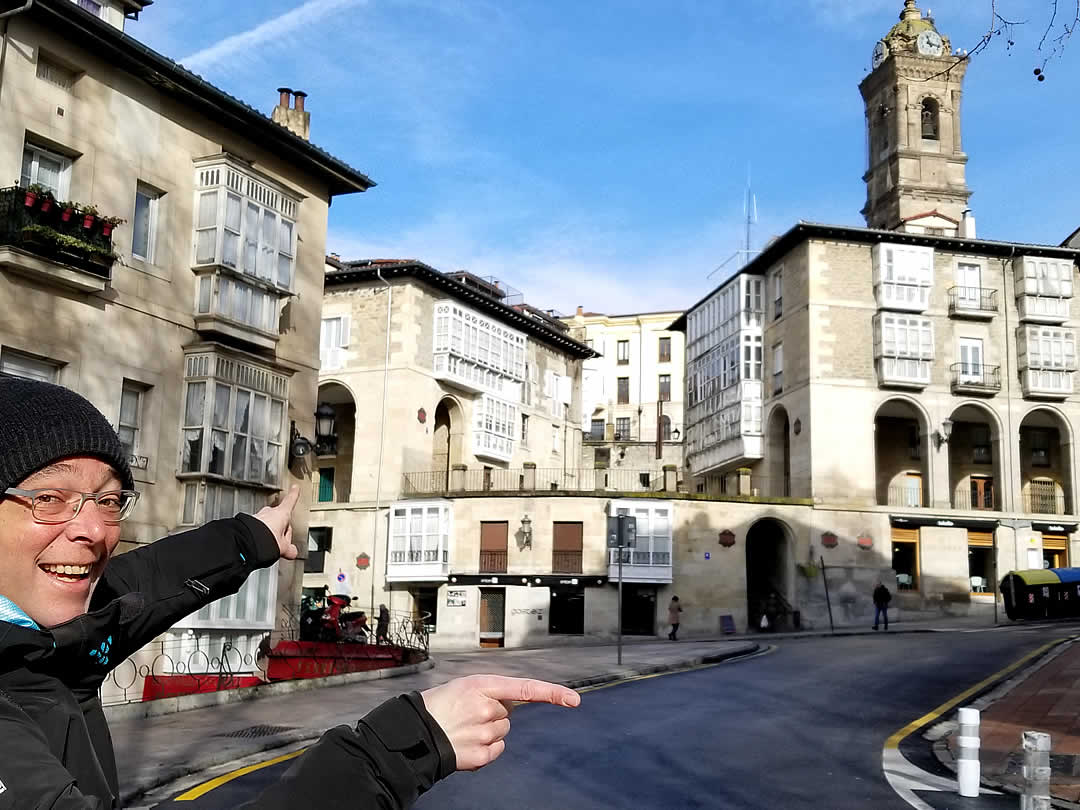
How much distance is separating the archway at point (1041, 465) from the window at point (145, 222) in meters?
41.0

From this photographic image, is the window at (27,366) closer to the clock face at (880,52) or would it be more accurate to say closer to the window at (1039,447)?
the window at (1039,447)

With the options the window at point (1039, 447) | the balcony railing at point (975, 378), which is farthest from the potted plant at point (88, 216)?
the window at point (1039, 447)

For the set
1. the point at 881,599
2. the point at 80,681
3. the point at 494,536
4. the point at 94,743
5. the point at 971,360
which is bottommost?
the point at 881,599

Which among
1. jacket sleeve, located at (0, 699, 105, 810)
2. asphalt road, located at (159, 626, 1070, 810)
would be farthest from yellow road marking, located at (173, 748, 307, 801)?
jacket sleeve, located at (0, 699, 105, 810)

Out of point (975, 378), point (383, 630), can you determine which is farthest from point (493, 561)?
point (975, 378)

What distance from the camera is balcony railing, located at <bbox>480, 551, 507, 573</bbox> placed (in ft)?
147

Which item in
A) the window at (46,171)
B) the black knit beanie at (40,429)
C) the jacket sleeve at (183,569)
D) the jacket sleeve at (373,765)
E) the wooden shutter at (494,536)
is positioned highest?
the window at (46,171)

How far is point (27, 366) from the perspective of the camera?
18.5m

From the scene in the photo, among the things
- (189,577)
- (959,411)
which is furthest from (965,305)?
(189,577)

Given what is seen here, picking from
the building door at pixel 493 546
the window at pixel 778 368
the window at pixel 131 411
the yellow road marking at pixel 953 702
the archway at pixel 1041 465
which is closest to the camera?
the yellow road marking at pixel 953 702

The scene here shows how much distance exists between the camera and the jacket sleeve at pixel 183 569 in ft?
9.23

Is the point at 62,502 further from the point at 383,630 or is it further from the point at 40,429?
the point at 383,630

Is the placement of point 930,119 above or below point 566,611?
above

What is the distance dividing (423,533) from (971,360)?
2439cm
